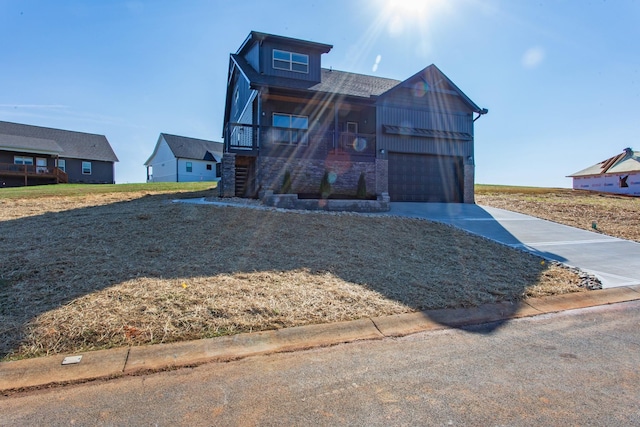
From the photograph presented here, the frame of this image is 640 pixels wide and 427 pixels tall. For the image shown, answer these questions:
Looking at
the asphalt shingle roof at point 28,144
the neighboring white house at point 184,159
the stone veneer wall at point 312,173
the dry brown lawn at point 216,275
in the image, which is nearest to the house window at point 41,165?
the asphalt shingle roof at point 28,144

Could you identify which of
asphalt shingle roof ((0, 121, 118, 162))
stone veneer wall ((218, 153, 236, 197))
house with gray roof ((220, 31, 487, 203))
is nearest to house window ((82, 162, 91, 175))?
asphalt shingle roof ((0, 121, 118, 162))

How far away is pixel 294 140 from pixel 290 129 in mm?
521

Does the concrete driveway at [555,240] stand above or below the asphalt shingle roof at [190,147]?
below

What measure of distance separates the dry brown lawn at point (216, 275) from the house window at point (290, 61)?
34.0 feet

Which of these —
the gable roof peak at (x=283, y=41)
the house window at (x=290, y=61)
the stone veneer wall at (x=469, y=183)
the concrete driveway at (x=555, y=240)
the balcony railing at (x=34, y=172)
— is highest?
the gable roof peak at (x=283, y=41)

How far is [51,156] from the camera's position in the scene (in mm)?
29641

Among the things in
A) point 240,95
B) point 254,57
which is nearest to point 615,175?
point 254,57

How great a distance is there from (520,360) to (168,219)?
24.4ft

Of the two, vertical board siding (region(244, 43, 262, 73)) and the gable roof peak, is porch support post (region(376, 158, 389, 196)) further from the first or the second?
vertical board siding (region(244, 43, 262, 73))

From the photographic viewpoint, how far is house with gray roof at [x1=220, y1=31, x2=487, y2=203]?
48.0 feet

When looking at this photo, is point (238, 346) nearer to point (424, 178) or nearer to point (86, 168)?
point (424, 178)

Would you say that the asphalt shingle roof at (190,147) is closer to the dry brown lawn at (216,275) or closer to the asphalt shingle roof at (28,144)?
the asphalt shingle roof at (28,144)

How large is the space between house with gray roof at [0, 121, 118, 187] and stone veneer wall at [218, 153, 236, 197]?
22666 mm

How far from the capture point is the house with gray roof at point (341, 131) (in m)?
14.6
